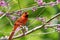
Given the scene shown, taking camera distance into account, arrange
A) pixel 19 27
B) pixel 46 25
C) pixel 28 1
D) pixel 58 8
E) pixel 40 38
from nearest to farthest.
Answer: pixel 19 27
pixel 46 25
pixel 28 1
pixel 40 38
pixel 58 8

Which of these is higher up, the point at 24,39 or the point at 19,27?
the point at 19,27

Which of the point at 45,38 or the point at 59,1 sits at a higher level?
the point at 59,1

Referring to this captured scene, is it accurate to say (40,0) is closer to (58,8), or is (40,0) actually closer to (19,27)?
(19,27)

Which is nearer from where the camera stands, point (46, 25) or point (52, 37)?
point (46, 25)

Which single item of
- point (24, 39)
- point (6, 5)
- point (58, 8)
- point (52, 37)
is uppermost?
point (6, 5)

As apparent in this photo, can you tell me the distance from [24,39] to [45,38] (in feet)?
8.76

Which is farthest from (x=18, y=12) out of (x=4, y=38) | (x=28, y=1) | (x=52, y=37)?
(x=52, y=37)

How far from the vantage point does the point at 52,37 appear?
16.7 ft

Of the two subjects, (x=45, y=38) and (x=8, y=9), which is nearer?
(x=8, y=9)

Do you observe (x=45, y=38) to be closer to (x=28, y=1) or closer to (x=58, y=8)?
(x=58, y=8)

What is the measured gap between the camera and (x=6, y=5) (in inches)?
88.3

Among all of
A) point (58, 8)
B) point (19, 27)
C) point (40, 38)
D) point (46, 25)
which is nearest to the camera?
point (19, 27)

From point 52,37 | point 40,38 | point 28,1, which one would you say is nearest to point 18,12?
point 28,1

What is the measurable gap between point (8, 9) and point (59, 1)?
40 cm
